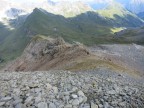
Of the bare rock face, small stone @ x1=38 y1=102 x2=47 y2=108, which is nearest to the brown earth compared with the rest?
the bare rock face

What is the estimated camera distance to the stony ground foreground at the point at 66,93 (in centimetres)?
2167

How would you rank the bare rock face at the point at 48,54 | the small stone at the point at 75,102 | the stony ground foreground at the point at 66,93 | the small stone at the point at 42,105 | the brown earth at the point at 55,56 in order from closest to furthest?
the small stone at the point at 42,105
the small stone at the point at 75,102
the stony ground foreground at the point at 66,93
the brown earth at the point at 55,56
the bare rock face at the point at 48,54

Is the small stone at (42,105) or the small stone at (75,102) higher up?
the small stone at (75,102)

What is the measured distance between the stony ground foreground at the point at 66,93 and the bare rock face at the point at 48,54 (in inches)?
1028

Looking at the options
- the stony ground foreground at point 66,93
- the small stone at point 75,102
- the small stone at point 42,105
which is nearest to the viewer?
the small stone at point 42,105

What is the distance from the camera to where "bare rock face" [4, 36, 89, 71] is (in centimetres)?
5650

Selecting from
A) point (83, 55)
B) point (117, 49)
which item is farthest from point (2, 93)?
point (117, 49)

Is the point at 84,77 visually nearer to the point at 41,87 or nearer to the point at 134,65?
the point at 41,87

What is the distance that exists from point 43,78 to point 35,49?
169 feet

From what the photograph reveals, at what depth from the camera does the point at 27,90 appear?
23.4 meters

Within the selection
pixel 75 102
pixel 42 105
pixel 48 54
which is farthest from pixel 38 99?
pixel 48 54

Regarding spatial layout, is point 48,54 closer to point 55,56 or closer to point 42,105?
point 55,56

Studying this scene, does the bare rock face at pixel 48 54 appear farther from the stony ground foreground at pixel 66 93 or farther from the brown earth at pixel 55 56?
the stony ground foreground at pixel 66 93

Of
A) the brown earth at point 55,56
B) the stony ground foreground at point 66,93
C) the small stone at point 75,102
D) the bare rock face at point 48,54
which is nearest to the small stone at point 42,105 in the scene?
the stony ground foreground at point 66,93
